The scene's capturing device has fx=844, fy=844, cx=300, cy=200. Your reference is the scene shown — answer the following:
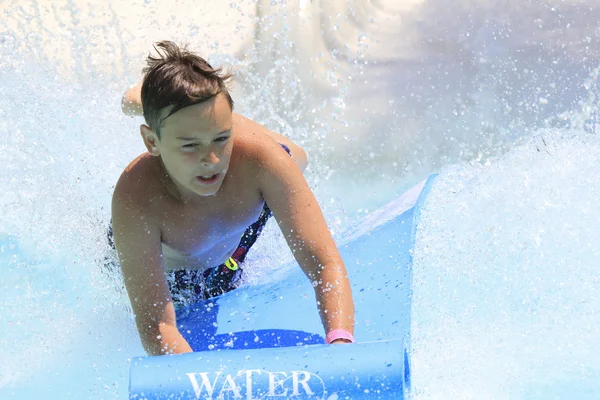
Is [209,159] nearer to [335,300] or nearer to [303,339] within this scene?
[335,300]

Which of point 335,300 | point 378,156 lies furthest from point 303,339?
point 378,156

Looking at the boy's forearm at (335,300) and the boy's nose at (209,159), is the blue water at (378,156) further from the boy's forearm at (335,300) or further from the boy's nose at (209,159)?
the boy's nose at (209,159)

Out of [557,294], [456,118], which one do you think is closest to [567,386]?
[557,294]

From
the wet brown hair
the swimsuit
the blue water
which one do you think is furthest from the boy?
the blue water

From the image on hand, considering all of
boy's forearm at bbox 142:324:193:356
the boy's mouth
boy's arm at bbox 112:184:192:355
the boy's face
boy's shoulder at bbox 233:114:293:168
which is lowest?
boy's forearm at bbox 142:324:193:356

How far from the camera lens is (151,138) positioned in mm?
2191

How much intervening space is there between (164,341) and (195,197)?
428 millimetres

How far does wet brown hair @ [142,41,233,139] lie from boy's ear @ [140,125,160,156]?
0.07ft

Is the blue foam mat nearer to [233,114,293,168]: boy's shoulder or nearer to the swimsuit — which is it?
the swimsuit

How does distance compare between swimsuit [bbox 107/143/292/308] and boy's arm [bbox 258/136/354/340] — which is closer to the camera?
boy's arm [bbox 258/136/354/340]

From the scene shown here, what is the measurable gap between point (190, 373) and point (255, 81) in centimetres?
338

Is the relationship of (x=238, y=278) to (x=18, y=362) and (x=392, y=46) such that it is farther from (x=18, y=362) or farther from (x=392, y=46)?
(x=392, y=46)

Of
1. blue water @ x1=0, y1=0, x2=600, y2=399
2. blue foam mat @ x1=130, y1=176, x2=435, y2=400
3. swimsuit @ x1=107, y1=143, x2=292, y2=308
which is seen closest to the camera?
blue foam mat @ x1=130, y1=176, x2=435, y2=400

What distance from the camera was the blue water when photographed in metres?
2.53
